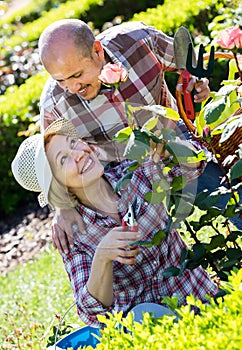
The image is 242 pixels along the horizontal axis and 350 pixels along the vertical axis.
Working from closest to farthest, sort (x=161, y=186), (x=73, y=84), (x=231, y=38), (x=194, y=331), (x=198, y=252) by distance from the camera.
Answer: (x=194, y=331), (x=161, y=186), (x=198, y=252), (x=231, y=38), (x=73, y=84)

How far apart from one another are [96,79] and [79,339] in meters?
1.03

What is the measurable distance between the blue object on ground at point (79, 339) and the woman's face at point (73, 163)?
1.77 feet

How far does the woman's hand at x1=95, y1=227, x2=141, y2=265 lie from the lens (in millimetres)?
2562

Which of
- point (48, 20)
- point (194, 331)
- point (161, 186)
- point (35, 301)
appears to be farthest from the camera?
point (48, 20)

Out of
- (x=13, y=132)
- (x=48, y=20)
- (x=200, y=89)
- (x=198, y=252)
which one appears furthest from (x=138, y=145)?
(x=48, y=20)

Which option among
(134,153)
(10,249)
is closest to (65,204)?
(134,153)

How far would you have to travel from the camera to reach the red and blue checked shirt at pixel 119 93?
3.34m

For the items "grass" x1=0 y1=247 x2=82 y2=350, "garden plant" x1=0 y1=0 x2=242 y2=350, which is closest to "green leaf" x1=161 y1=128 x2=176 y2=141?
"garden plant" x1=0 y1=0 x2=242 y2=350

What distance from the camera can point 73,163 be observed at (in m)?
2.66

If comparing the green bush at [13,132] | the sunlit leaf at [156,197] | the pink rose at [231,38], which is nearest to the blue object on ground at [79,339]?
the sunlit leaf at [156,197]

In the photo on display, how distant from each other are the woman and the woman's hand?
0.06 meters

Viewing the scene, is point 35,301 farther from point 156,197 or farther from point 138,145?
point 138,145

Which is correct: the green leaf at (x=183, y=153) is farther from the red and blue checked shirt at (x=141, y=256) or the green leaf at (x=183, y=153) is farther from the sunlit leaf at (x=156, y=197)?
the red and blue checked shirt at (x=141, y=256)

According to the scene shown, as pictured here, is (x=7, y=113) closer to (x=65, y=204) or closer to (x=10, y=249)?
(x=10, y=249)
